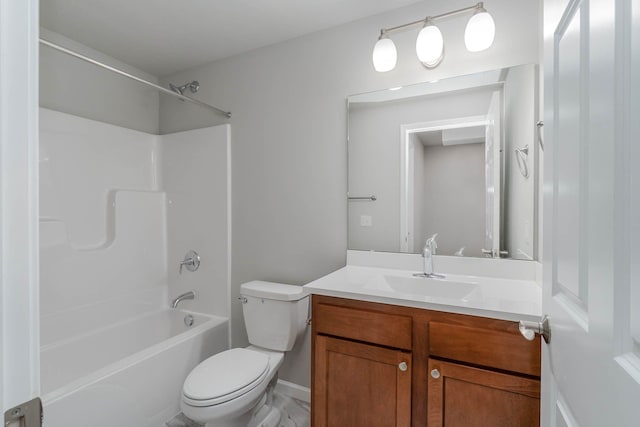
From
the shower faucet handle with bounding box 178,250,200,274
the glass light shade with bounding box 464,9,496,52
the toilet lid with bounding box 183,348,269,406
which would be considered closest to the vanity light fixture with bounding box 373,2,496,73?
the glass light shade with bounding box 464,9,496,52

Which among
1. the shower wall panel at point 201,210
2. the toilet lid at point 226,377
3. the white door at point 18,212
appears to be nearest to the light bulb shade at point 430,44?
the shower wall panel at point 201,210

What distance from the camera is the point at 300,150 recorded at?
204cm

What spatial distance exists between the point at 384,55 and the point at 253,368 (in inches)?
69.2

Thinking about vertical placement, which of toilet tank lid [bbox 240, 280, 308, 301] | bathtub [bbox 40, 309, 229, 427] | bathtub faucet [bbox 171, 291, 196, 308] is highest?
toilet tank lid [bbox 240, 280, 308, 301]

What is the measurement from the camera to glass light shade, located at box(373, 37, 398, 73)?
1658 mm

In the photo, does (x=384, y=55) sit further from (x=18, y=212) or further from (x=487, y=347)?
(x=18, y=212)

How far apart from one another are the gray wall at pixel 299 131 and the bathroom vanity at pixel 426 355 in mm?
593

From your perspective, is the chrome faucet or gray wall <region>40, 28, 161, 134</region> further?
gray wall <region>40, 28, 161, 134</region>

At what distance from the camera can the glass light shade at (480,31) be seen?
1.44 meters

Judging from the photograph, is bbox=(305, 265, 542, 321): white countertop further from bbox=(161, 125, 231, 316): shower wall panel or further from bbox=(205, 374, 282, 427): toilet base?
bbox=(161, 125, 231, 316): shower wall panel

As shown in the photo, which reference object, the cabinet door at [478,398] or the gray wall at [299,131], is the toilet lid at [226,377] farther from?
the cabinet door at [478,398]

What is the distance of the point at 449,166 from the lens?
1.63 meters

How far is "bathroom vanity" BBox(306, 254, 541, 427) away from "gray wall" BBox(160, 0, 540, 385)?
0.59 m

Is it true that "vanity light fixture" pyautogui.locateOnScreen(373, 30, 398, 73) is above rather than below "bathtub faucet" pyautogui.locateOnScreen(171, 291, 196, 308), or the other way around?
above
